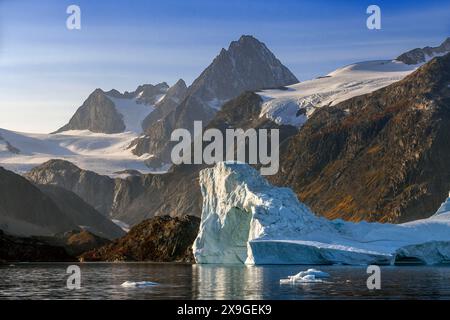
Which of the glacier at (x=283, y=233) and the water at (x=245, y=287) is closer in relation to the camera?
the water at (x=245, y=287)

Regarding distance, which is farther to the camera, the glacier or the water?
the glacier

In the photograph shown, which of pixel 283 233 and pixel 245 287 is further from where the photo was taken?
pixel 283 233

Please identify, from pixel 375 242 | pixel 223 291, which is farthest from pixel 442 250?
pixel 223 291

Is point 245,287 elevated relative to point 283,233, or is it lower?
lower

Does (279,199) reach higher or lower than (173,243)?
higher
